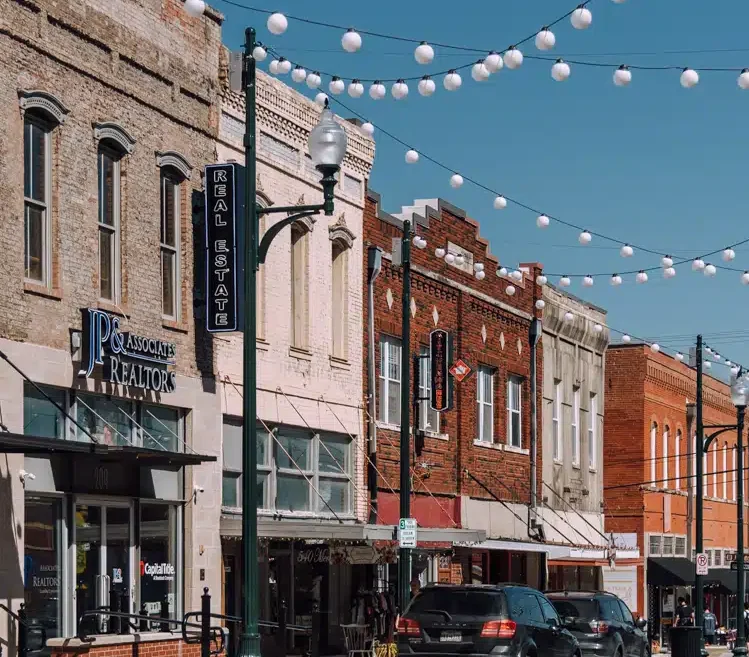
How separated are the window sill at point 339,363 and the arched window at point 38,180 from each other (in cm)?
956

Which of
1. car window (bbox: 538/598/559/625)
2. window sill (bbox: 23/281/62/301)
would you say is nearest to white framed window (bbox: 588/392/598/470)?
car window (bbox: 538/598/559/625)

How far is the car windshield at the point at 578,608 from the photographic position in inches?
1058

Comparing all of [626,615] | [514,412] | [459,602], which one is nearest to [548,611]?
[459,602]

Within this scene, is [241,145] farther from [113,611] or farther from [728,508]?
[728,508]

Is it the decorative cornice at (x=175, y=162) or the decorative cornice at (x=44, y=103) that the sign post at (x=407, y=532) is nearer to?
the decorative cornice at (x=175, y=162)

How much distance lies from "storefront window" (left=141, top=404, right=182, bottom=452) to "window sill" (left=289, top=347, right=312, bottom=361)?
420cm

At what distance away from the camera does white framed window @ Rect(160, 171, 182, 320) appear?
25172mm

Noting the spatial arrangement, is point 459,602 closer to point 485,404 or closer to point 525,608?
point 525,608

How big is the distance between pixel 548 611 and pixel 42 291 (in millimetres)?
8594

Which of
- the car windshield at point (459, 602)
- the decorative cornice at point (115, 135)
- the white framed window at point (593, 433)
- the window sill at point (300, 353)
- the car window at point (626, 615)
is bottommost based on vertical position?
the car window at point (626, 615)

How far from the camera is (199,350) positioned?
1013 inches

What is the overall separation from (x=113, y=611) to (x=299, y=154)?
36.1 ft

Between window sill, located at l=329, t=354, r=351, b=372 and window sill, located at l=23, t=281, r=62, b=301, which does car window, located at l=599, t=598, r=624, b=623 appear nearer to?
window sill, located at l=329, t=354, r=351, b=372

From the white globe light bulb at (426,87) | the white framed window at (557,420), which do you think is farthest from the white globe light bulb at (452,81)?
the white framed window at (557,420)
